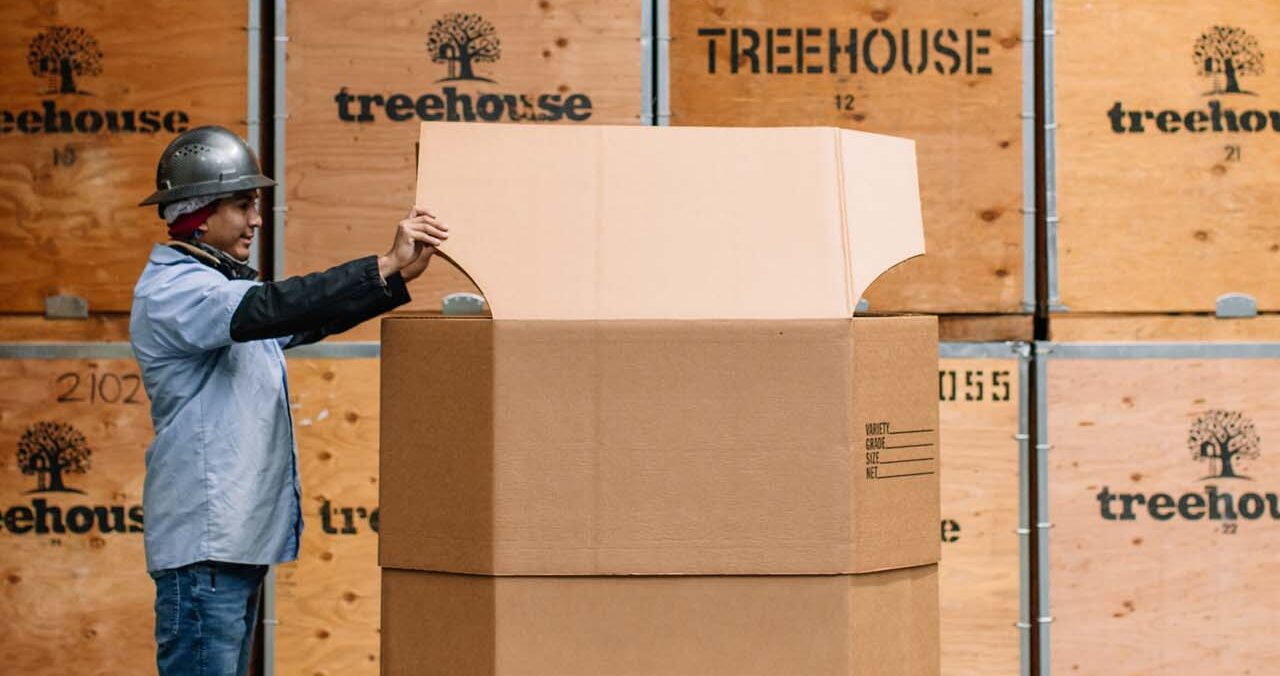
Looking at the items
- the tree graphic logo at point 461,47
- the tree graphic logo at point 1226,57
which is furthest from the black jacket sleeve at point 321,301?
the tree graphic logo at point 1226,57

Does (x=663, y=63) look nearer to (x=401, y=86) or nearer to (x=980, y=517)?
(x=401, y=86)

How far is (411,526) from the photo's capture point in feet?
9.11

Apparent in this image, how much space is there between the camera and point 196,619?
11.0 ft

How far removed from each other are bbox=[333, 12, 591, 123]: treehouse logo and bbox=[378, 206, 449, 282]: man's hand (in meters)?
2.17

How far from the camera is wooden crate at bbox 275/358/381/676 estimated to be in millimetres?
4953

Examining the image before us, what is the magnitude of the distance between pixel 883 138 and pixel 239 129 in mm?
2628

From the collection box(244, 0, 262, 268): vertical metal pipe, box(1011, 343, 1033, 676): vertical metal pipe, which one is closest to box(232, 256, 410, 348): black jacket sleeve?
box(244, 0, 262, 268): vertical metal pipe

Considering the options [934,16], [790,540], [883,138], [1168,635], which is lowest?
[1168,635]

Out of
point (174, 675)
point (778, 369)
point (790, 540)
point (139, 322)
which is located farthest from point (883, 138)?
point (174, 675)

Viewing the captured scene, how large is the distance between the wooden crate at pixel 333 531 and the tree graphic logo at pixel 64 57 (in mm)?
1171

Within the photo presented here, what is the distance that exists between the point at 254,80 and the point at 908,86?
2.13 meters

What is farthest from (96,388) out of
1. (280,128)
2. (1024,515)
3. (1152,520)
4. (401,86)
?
(1152,520)

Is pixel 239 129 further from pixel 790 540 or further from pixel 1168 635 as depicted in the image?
pixel 1168 635

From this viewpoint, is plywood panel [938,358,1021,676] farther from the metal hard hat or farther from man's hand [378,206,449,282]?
man's hand [378,206,449,282]
